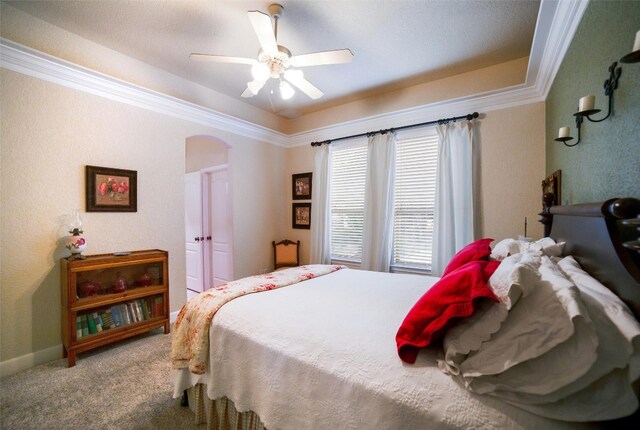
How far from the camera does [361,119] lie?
3.79 metres

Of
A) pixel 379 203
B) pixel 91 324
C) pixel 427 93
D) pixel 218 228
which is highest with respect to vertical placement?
pixel 427 93

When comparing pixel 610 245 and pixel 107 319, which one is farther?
pixel 107 319

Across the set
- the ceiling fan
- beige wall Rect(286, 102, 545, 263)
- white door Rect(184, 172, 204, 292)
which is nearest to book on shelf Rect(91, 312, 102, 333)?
white door Rect(184, 172, 204, 292)

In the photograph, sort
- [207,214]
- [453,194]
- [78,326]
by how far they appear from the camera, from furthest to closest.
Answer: [207,214], [453,194], [78,326]

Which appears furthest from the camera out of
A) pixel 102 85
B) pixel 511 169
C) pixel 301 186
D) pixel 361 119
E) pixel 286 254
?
pixel 301 186

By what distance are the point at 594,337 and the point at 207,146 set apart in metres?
4.94

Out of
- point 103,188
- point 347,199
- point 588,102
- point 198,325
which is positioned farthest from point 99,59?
point 588,102

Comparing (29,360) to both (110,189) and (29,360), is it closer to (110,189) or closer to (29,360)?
(29,360)

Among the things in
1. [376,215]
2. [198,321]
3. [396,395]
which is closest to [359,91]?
[376,215]

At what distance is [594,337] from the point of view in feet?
2.39

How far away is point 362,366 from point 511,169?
286cm

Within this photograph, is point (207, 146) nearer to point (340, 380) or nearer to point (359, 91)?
point (359, 91)

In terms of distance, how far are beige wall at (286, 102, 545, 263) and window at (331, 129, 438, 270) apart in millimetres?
561

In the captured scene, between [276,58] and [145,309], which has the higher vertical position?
[276,58]
